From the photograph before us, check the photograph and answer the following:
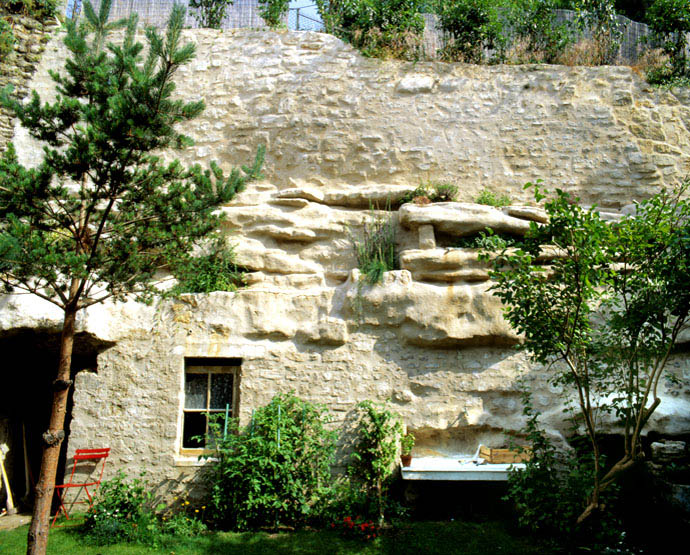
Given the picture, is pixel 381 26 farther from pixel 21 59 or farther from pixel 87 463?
pixel 87 463

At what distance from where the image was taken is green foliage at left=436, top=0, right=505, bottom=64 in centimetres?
977

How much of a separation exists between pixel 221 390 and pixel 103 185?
2.92 meters

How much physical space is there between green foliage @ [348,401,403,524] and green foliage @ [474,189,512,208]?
11.6 ft

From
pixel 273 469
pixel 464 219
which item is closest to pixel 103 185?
pixel 273 469

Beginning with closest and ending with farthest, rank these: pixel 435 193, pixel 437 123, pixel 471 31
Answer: pixel 435 193, pixel 437 123, pixel 471 31

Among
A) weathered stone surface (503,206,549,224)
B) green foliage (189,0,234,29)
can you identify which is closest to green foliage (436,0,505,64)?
weathered stone surface (503,206,549,224)

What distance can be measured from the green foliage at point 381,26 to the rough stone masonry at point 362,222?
0.37 metres

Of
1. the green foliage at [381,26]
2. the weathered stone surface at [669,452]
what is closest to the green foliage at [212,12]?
the green foliage at [381,26]

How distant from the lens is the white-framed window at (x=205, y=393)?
684 cm

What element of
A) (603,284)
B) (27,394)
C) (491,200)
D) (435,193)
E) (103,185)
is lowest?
(27,394)

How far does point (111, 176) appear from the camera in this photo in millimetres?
5203

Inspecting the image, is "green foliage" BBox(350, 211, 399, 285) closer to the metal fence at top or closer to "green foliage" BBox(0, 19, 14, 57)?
the metal fence at top

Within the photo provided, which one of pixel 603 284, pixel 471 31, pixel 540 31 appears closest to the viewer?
pixel 603 284

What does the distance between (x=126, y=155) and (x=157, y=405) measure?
3036 millimetres
